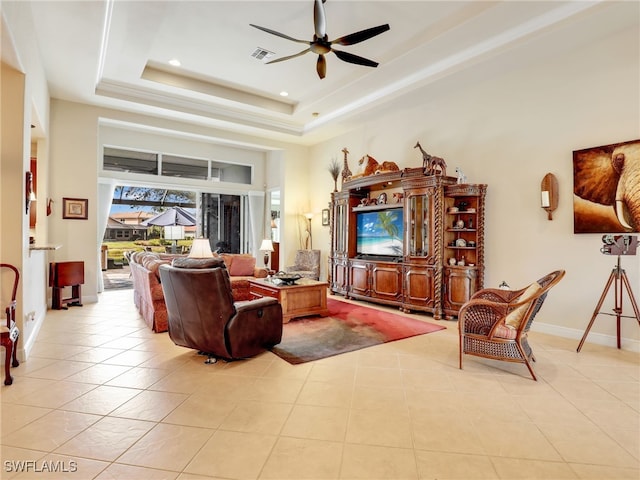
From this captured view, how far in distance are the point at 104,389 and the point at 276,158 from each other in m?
7.30

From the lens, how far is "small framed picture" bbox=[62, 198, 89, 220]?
19.7 feet

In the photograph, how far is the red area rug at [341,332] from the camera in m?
3.66

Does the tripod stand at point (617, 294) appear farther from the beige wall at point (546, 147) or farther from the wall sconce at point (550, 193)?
the wall sconce at point (550, 193)

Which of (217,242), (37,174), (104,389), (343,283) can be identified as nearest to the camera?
(104,389)

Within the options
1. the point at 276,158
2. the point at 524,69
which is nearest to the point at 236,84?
the point at 276,158

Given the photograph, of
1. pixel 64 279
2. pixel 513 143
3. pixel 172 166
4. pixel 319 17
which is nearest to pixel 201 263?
pixel 319 17

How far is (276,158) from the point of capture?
9211 mm

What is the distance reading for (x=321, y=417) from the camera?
2357 millimetres

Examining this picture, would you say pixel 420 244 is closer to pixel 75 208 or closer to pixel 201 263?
pixel 201 263

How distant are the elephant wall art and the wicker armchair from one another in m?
1.44

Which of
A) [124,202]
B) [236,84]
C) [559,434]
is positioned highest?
[236,84]

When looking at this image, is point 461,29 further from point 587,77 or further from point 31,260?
point 31,260

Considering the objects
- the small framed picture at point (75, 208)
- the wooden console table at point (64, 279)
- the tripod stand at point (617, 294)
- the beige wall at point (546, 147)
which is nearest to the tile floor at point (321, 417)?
the tripod stand at point (617, 294)

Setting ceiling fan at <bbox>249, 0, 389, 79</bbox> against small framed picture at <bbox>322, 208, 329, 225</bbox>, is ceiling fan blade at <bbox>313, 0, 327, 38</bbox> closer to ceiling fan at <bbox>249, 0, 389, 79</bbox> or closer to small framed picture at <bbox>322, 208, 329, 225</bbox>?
ceiling fan at <bbox>249, 0, 389, 79</bbox>
